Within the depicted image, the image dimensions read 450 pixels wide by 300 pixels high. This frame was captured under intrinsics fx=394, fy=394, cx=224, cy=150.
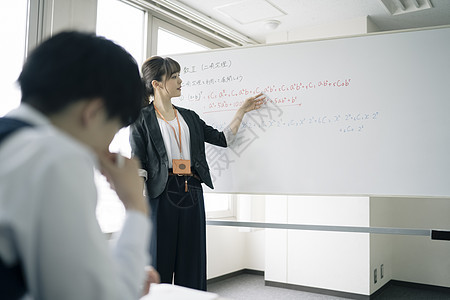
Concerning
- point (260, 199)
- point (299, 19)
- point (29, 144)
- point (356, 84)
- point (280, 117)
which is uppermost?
point (299, 19)

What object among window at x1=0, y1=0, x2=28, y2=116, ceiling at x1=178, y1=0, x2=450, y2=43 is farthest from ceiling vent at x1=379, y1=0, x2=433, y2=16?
window at x1=0, y1=0, x2=28, y2=116

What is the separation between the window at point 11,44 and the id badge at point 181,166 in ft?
3.28

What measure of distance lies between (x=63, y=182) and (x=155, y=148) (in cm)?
173

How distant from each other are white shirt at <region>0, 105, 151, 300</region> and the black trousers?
1.68 metres

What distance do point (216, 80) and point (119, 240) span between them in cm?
210

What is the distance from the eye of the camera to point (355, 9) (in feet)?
10.8

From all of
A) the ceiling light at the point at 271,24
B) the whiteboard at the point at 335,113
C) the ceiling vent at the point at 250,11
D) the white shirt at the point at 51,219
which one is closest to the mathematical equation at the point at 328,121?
the whiteboard at the point at 335,113

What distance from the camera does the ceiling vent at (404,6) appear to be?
3130 mm

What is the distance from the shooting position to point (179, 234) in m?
2.14

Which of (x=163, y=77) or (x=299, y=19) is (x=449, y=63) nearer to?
(x=163, y=77)

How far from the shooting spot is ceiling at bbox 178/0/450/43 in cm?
316

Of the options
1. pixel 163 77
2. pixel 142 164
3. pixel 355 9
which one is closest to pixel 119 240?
pixel 142 164

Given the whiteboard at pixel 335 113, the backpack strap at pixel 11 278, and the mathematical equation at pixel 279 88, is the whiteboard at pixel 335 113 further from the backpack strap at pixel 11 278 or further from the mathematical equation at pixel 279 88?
the backpack strap at pixel 11 278

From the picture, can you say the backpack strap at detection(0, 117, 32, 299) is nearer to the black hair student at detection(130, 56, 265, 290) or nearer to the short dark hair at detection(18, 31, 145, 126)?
the short dark hair at detection(18, 31, 145, 126)
